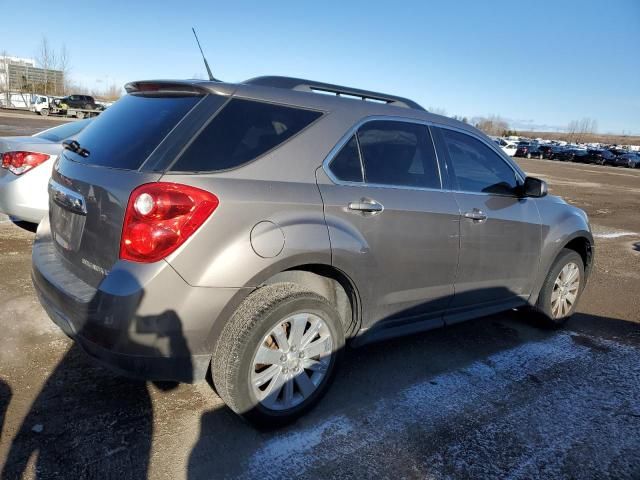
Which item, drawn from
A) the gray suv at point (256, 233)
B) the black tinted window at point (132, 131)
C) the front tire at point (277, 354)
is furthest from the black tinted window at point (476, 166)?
the black tinted window at point (132, 131)

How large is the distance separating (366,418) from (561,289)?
102 inches

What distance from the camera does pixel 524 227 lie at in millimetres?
3883

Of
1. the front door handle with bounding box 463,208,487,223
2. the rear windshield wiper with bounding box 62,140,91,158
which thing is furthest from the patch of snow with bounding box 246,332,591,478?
the rear windshield wiper with bounding box 62,140,91,158

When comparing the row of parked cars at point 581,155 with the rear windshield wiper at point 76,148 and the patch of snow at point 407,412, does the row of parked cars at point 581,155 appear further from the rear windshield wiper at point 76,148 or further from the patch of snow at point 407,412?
the rear windshield wiper at point 76,148

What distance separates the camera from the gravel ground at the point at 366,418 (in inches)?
95.5

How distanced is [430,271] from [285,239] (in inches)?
47.6

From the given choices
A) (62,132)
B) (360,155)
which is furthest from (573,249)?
(62,132)

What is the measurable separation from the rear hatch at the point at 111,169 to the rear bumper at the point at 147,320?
148 mm

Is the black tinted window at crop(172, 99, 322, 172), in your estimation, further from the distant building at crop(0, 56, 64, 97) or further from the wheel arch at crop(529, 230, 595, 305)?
the distant building at crop(0, 56, 64, 97)

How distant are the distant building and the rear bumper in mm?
64694

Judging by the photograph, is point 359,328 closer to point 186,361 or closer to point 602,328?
point 186,361

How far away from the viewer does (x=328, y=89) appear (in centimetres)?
311

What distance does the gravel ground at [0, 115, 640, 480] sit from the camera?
2426 mm

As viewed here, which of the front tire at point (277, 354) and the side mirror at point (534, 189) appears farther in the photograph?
the side mirror at point (534, 189)
